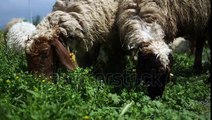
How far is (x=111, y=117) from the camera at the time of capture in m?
4.84

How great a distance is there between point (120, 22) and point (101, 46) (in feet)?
2.36

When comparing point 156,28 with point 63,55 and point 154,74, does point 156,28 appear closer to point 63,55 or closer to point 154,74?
point 154,74

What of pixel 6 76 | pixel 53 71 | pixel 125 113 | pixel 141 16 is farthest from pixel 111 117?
pixel 141 16

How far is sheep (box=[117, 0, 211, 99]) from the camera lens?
679 centimetres

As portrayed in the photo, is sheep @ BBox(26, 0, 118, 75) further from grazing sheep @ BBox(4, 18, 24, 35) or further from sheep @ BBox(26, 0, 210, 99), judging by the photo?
grazing sheep @ BBox(4, 18, 24, 35)

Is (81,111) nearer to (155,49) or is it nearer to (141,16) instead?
(155,49)

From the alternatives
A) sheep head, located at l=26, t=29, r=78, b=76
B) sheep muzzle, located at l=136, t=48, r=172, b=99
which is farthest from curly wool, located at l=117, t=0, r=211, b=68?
sheep head, located at l=26, t=29, r=78, b=76

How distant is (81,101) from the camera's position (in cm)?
516

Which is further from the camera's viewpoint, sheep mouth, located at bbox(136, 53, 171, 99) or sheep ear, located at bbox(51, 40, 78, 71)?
sheep ear, located at bbox(51, 40, 78, 71)

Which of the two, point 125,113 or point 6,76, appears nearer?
point 125,113

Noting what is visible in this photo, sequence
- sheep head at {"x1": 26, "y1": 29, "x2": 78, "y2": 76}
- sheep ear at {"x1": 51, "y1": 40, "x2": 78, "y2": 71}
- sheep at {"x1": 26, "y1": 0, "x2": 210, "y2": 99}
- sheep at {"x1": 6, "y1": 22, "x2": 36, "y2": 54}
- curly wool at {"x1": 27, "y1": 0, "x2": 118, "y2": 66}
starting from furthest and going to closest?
1. sheep at {"x1": 6, "y1": 22, "x2": 36, "y2": 54}
2. curly wool at {"x1": 27, "y1": 0, "x2": 118, "y2": 66}
3. sheep ear at {"x1": 51, "y1": 40, "x2": 78, "y2": 71}
4. sheep head at {"x1": 26, "y1": 29, "x2": 78, "y2": 76}
5. sheep at {"x1": 26, "y1": 0, "x2": 210, "y2": 99}

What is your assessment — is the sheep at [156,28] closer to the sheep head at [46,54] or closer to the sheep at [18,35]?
the sheep head at [46,54]

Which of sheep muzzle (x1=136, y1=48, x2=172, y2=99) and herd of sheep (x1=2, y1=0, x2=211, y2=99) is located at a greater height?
herd of sheep (x1=2, y1=0, x2=211, y2=99)

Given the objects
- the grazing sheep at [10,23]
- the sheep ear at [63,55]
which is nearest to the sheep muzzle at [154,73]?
the sheep ear at [63,55]
